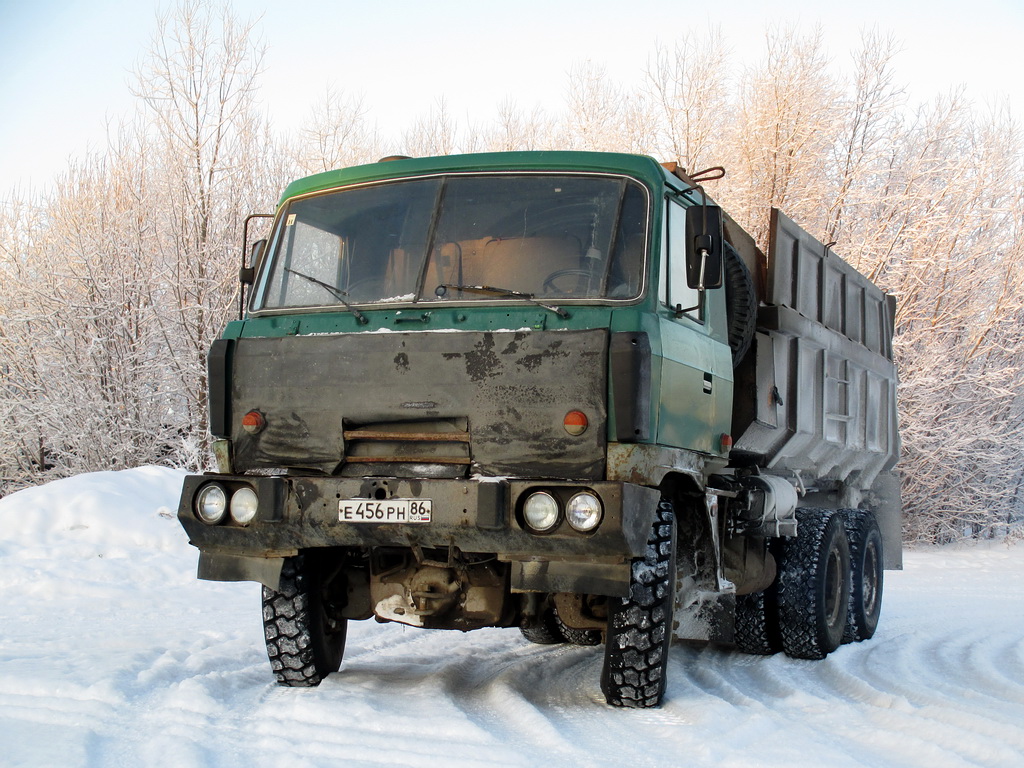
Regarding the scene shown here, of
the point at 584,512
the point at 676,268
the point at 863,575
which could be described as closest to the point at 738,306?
the point at 676,268

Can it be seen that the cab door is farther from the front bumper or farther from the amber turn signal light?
the front bumper

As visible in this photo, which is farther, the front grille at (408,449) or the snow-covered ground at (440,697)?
the front grille at (408,449)

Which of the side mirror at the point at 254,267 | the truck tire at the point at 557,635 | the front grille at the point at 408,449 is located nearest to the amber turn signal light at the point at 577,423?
the front grille at the point at 408,449

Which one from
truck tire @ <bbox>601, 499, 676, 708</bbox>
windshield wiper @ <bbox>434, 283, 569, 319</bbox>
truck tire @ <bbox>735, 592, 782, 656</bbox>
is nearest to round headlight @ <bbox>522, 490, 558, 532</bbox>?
truck tire @ <bbox>601, 499, 676, 708</bbox>

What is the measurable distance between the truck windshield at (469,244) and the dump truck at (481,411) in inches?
0.4

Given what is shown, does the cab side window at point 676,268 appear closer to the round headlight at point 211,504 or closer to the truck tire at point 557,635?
the round headlight at point 211,504

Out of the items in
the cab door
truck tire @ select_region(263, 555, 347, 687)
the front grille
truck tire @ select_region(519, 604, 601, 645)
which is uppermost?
the cab door

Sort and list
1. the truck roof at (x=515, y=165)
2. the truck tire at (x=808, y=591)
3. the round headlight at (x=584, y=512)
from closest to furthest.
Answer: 1. the round headlight at (x=584, y=512)
2. the truck roof at (x=515, y=165)
3. the truck tire at (x=808, y=591)

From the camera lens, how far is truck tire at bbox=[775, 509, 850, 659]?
7.54 m

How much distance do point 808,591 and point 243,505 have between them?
164 inches

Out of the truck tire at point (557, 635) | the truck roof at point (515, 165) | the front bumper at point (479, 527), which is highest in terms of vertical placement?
the truck roof at point (515, 165)

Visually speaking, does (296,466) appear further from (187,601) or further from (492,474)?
(187,601)

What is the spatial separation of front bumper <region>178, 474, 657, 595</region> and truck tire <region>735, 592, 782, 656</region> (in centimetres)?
306

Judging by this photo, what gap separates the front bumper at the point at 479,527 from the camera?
481 cm
